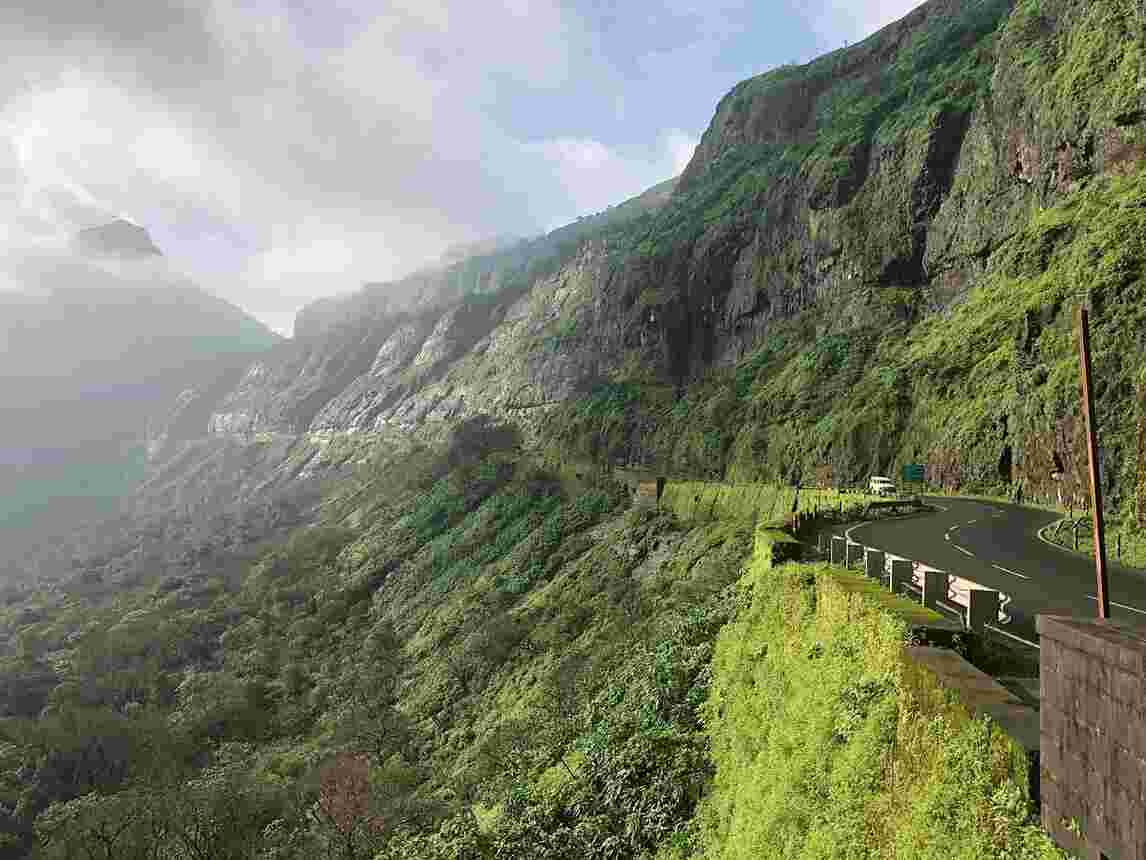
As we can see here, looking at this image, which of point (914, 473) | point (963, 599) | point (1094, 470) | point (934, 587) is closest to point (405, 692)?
point (914, 473)

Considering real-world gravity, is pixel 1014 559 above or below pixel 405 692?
above

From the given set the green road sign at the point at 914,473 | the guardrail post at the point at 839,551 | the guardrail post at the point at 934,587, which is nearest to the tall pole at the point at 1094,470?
the guardrail post at the point at 934,587

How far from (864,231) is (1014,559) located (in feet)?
209

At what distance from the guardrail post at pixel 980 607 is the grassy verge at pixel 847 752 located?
5.91 feet

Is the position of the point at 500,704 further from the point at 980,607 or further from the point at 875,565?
the point at 980,607

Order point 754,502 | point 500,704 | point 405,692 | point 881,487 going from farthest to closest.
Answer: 1. point 405,692
2. point 500,704
3. point 881,487
4. point 754,502

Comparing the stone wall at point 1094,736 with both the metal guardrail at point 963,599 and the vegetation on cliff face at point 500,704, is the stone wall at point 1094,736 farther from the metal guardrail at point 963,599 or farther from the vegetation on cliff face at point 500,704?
the metal guardrail at point 963,599

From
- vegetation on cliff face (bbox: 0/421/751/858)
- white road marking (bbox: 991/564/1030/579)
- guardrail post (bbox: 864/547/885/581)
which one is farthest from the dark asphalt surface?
vegetation on cliff face (bbox: 0/421/751/858)

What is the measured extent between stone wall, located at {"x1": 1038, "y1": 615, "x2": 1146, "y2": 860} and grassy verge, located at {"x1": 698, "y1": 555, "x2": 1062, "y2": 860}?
0.48 m

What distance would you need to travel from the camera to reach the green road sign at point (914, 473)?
145 ft

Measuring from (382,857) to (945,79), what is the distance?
89931mm

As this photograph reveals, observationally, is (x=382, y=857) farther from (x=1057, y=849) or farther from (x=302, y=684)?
(x=302, y=684)

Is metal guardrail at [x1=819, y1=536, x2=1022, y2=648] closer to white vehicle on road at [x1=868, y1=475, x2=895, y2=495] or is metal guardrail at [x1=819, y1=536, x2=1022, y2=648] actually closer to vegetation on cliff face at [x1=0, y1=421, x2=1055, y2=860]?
vegetation on cliff face at [x1=0, y1=421, x2=1055, y2=860]

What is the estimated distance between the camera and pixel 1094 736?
5.82m
